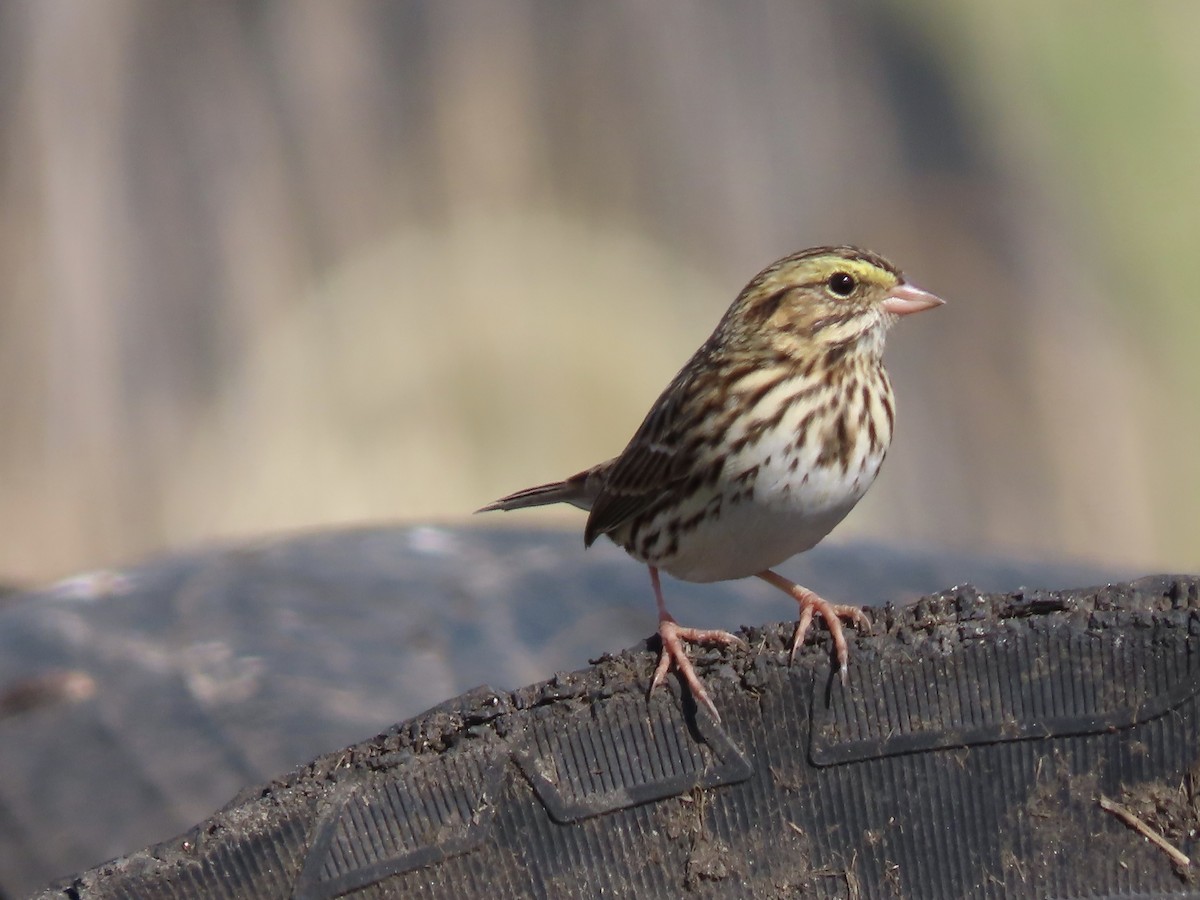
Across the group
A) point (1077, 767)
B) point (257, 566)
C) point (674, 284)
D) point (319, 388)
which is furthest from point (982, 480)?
point (1077, 767)

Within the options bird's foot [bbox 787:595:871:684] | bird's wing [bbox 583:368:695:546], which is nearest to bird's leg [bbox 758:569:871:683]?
bird's foot [bbox 787:595:871:684]

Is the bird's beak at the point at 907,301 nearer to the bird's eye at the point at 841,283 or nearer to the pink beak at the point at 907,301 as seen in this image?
the pink beak at the point at 907,301

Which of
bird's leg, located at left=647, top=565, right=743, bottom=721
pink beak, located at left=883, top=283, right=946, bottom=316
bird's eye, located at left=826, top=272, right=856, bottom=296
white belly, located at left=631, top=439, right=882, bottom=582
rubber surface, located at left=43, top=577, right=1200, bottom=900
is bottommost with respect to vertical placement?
rubber surface, located at left=43, top=577, right=1200, bottom=900

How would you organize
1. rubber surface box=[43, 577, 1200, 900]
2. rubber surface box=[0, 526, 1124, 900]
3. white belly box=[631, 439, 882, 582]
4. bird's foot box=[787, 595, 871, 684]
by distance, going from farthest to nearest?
rubber surface box=[0, 526, 1124, 900], white belly box=[631, 439, 882, 582], bird's foot box=[787, 595, 871, 684], rubber surface box=[43, 577, 1200, 900]

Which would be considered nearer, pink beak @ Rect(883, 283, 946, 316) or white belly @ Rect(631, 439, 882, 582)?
white belly @ Rect(631, 439, 882, 582)

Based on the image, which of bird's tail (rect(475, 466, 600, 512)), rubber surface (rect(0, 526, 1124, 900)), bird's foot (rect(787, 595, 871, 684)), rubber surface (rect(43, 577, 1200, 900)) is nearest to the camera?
rubber surface (rect(43, 577, 1200, 900))

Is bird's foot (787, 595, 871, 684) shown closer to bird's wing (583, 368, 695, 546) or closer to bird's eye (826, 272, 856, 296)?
bird's wing (583, 368, 695, 546)

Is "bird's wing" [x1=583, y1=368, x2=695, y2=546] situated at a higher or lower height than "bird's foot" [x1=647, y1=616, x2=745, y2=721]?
higher

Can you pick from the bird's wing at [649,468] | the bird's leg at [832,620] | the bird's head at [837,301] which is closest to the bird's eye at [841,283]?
the bird's head at [837,301]
